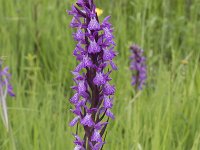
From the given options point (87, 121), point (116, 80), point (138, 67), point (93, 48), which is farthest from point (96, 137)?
point (138, 67)

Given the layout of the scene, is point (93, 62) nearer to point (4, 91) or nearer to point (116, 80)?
point (4, 91)

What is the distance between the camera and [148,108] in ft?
11.6

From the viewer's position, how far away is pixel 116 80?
13.4 feet

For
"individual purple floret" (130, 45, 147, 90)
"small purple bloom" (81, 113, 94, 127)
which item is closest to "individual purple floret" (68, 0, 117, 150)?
"small purple bloom" (81, 113, 94, 127)

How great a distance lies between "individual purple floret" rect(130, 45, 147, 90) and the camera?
429 centimetres

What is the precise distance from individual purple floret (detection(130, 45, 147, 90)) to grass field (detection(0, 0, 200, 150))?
7 centimetres

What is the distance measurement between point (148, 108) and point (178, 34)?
218 centimetres

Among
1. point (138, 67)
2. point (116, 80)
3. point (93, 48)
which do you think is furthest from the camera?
point (138, 67)

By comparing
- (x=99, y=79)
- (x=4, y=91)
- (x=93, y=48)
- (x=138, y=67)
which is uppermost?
(x=93, y=48)

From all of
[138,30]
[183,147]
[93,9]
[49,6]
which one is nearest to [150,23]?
[138,30]

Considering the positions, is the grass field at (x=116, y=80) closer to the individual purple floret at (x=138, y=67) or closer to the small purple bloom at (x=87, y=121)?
the individual purple floret at (x=138, y=67)

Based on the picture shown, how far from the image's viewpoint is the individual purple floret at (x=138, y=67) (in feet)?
14.1

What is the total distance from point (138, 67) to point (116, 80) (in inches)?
13.5

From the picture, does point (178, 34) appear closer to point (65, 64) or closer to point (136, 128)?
point (65, 64)
